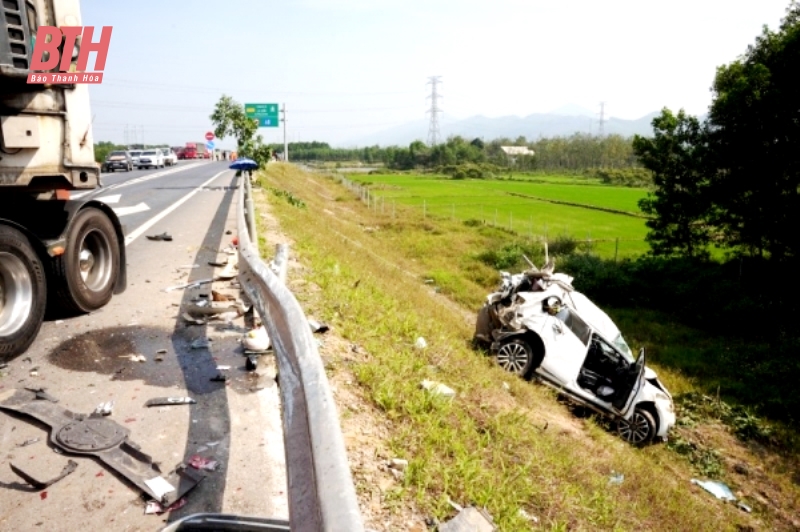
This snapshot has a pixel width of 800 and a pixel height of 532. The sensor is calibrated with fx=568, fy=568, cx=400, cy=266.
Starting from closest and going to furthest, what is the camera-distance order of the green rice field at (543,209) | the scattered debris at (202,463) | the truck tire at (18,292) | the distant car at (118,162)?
the scattered debris at (202,463), the truck tire at (18,292), the green rice field at (543,209), the distant car at (118,162)

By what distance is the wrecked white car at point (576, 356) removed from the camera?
9.38 meters

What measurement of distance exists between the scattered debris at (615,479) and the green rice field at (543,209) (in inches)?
727

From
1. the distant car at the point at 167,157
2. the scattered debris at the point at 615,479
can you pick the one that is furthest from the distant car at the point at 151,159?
the scattered debris at the point at 615,479

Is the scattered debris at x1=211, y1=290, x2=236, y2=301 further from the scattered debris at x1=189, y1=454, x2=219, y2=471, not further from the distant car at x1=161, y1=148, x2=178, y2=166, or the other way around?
the distant car at x1=161, y1=148, x2=178, y2=166

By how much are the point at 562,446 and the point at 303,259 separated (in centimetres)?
545

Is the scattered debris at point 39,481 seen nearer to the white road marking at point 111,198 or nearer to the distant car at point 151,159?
the white road marking at point 111,198

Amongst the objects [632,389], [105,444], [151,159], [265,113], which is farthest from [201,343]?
[265,113]

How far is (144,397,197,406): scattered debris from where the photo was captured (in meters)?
3.89

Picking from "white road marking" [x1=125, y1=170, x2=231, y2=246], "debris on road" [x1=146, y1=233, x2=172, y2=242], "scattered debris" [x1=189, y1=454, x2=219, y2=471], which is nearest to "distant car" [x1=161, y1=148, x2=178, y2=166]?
"white road marking" [x1=125, y1=170, x2=231, y2=246]

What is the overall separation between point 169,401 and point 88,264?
324 centimetres

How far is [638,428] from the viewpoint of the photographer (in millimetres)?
9461

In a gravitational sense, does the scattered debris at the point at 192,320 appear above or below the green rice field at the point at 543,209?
above

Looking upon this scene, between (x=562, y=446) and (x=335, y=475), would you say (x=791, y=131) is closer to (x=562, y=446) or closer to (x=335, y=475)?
(x=562, y=446)
